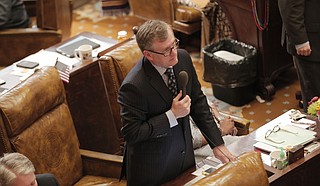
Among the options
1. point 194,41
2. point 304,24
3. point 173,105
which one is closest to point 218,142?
point 173,105

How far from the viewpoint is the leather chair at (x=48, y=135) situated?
3.51 metres

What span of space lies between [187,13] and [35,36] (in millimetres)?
1476

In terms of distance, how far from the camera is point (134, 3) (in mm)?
6867

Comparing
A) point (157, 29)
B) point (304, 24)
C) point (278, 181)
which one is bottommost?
point (278, 181)

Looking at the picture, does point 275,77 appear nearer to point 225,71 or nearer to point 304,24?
point 225,71

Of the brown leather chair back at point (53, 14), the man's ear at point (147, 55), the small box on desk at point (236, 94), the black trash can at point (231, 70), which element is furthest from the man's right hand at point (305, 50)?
the brown leather chair back at point (53, 14)

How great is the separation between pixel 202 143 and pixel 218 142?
559 millimetres

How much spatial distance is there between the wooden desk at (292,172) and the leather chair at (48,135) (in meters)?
0.54

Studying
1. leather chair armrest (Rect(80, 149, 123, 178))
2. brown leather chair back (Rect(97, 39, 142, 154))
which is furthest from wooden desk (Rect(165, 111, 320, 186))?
brown leather chair back (Rect(97, 39, 142, 154))

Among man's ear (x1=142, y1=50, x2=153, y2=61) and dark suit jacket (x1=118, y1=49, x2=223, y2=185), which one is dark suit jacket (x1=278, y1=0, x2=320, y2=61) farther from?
man's ear (x1=142, y1=50, x2=153, y2=61)

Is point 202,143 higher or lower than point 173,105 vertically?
lower

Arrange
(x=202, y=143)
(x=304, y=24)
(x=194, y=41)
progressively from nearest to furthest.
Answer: (x=202, y=143), (x=304, y=24), (x=194, y=41)

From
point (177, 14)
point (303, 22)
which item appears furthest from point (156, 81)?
point (177, 14)

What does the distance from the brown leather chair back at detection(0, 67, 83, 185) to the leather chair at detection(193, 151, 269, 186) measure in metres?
1.16
